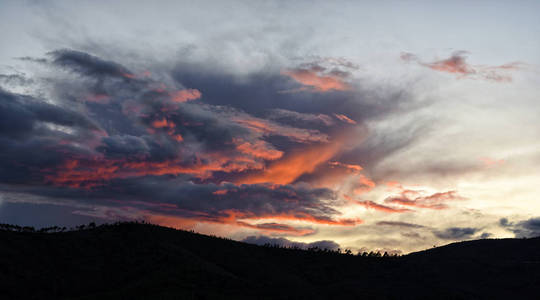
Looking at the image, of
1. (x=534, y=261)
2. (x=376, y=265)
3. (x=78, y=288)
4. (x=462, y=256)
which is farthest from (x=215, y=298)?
(x=534, y=261)

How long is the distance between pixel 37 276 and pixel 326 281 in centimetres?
2899

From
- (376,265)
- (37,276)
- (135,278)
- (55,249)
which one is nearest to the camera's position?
(37,276)

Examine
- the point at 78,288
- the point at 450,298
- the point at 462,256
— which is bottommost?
the point at 78,288

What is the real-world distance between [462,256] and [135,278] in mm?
38335

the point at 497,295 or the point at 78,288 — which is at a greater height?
the point at 497,295

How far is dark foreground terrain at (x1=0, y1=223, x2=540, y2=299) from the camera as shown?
132ft

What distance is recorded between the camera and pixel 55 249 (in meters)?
47.2

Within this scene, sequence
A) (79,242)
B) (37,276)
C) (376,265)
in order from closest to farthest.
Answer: (37,276) < (79,242) < (376,265)

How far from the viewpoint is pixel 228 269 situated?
163 feet

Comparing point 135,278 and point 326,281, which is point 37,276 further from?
point 326,281

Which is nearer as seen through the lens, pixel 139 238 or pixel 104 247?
pixel 104 247

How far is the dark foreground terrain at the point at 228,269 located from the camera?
40188 mm

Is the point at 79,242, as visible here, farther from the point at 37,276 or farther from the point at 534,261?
the point at 534,261

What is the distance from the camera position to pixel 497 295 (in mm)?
42188
